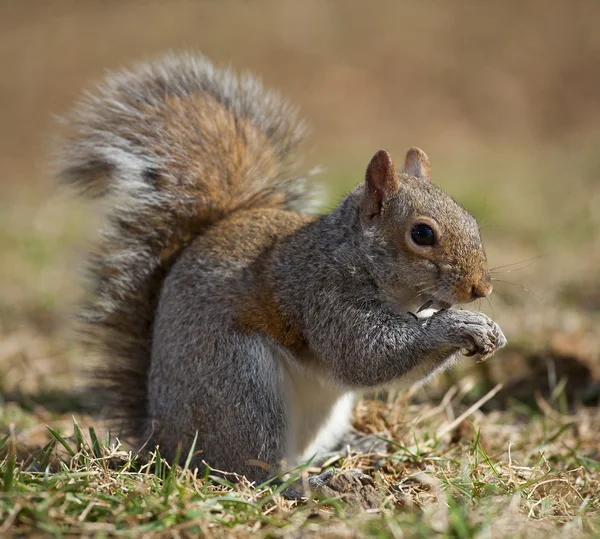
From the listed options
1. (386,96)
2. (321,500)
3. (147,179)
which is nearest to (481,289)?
(321,500)

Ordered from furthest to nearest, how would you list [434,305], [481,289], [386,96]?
1. [386,96]
2. [434,305]
3. [481,289]

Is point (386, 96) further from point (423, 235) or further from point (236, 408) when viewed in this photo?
point (236, 408)

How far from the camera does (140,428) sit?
269cm

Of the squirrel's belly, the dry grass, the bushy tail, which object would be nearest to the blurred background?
the dry grass

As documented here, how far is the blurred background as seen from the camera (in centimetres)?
560

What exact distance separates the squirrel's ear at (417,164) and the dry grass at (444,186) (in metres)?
0.46

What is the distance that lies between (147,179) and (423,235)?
101 cm

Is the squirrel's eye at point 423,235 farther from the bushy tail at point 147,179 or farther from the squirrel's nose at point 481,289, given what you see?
the bushy tail at point 147,179

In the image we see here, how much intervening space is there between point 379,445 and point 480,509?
2.78 feet

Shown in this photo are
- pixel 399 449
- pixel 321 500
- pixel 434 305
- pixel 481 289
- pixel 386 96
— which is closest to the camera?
pixel 321 500

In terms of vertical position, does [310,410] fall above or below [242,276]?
below

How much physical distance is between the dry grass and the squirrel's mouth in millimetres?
301

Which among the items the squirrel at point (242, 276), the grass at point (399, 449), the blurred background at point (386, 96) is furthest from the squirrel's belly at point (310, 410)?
the blurred background at point (386, 96)

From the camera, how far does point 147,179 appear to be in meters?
2.67
